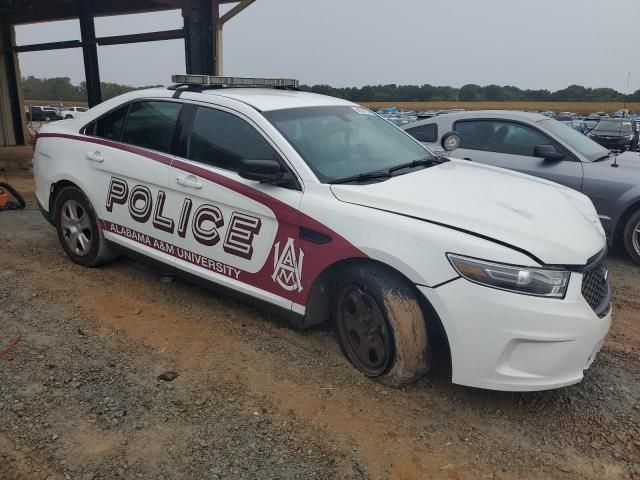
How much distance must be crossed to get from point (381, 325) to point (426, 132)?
461 centimetres

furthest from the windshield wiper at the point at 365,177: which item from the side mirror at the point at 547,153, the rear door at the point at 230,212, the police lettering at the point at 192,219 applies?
the side mirror at the point at 547,153

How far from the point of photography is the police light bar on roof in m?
4.28

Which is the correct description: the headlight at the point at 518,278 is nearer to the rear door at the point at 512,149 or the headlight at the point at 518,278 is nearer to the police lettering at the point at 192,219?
the police lettering at the point at 192,219

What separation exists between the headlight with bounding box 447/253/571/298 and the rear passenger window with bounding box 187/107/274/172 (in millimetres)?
1535

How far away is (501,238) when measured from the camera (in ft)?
8.86

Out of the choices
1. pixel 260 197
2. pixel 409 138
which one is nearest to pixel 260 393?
pixel 260 197

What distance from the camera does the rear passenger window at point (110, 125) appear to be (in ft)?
14.8

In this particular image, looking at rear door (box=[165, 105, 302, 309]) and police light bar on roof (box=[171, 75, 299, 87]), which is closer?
rear door (box=[165, 105, 302, 309])

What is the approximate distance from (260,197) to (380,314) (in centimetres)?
107

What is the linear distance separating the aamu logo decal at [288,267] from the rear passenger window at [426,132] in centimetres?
424

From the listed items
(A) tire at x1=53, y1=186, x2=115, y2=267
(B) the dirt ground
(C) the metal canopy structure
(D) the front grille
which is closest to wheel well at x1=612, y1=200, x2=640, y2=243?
(B) the dirt ground

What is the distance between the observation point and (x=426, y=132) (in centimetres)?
709

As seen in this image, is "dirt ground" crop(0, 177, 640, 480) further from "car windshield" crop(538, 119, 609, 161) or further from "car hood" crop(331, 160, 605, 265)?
"car windshield" crop(538, 119, 609, 161)

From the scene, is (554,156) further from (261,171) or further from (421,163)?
(261,171)
